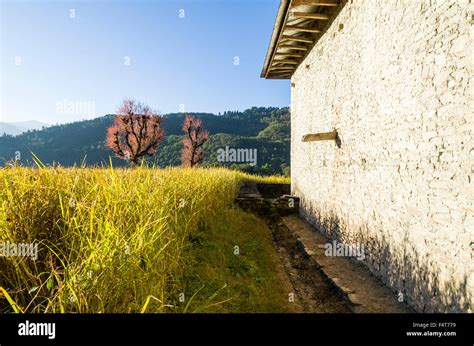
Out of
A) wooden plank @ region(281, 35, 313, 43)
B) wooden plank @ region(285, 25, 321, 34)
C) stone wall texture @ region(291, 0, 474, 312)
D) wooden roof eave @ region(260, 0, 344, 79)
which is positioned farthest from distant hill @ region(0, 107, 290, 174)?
stone wall texture @ region(291, 0, 474, 312)

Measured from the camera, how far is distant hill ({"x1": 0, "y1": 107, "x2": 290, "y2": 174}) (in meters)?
42.2

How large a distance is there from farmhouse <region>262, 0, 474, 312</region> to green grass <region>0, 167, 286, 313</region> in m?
1.99

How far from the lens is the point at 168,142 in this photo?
164ft

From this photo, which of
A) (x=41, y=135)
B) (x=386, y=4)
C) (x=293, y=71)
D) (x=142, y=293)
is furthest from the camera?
(x=41, y=135)

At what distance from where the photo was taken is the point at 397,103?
4.28 metres

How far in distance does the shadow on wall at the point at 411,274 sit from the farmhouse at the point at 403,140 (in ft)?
0.05

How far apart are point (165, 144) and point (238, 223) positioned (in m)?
43.7

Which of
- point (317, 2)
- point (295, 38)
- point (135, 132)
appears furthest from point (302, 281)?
point (135, 132)

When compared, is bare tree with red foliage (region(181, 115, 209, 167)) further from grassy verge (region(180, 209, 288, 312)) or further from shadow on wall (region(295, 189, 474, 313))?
shadow on wall (region(295, 189, 474, 313))

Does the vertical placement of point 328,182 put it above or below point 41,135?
below

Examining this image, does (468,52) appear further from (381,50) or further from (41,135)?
(41,135)

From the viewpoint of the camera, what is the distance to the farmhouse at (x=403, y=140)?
3.02m

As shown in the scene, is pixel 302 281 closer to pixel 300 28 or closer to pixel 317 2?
pixel 317 2
